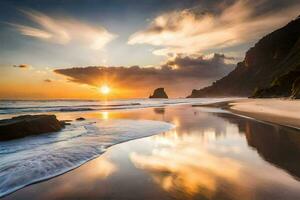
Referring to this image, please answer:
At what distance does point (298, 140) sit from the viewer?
1148 centimetres

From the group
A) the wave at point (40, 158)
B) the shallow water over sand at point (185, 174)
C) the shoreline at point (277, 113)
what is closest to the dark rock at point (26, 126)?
the wave at point (40, 158)

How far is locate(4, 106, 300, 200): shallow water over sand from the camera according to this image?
18.2 feet

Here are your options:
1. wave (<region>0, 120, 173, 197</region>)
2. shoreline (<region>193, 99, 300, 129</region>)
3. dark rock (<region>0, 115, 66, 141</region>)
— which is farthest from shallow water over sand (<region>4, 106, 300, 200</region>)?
shoreline (<region>193, 99, 300, 129</region>)

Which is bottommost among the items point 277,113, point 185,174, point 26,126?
point 185,174

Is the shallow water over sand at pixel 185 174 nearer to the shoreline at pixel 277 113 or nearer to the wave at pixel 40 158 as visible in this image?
the wave at pixel 40 158

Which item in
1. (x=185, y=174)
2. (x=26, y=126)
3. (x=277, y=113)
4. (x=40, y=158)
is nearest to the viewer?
(x=185, y=174)

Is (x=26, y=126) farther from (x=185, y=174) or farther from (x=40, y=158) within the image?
(x=185, y=174)

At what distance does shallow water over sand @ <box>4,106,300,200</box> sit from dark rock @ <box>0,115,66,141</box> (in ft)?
23.8

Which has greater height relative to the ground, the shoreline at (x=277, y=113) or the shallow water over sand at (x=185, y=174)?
the shoreline at (x=277, y=113)

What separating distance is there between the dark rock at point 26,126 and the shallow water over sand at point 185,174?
7253mm

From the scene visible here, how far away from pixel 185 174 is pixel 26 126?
12290 millimetres

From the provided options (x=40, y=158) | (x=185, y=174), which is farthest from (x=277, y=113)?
(x=40, y=158)

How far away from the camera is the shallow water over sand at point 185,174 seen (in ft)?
18.2

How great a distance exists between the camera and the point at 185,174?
6930 mm
